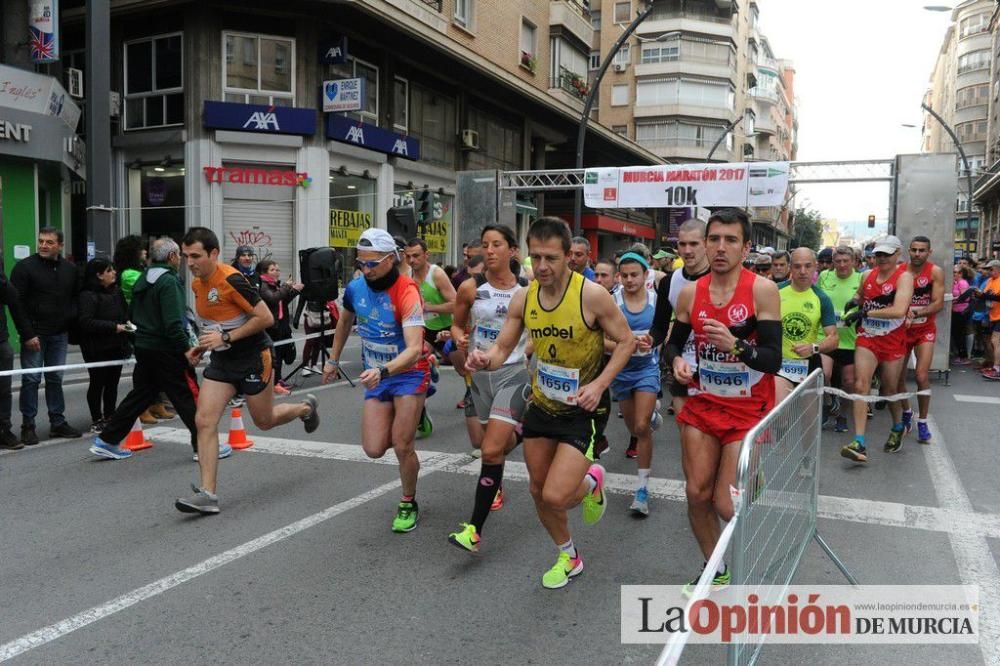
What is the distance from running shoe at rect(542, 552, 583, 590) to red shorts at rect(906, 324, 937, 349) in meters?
5.30

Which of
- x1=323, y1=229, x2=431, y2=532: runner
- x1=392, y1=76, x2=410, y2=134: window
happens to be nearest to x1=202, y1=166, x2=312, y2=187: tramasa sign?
x1=392, y1=76, x2=410, y2=134: window

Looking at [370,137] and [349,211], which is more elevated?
[370,137]

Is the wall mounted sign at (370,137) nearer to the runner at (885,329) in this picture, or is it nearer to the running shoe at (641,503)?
the runner at (885,329)

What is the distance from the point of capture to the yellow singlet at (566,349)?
13.6 ft

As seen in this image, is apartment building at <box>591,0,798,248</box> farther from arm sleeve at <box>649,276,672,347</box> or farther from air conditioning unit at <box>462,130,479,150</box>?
arm sleeve at <box>649,276,672,347</box>

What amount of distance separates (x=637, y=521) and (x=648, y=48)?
55.6 m

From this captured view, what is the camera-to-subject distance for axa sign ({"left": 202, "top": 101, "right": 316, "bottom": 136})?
1827cm

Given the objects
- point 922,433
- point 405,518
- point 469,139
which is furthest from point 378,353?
point 469,139

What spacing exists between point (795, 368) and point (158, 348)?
5.45 metres

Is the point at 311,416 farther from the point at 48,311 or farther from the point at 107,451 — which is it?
the point at 48,311

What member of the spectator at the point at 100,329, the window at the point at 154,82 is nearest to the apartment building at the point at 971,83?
the window at the point at 154,82

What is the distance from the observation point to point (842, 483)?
646cm

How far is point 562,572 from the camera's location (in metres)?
4.25

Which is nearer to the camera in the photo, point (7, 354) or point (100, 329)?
point (7, 354)
